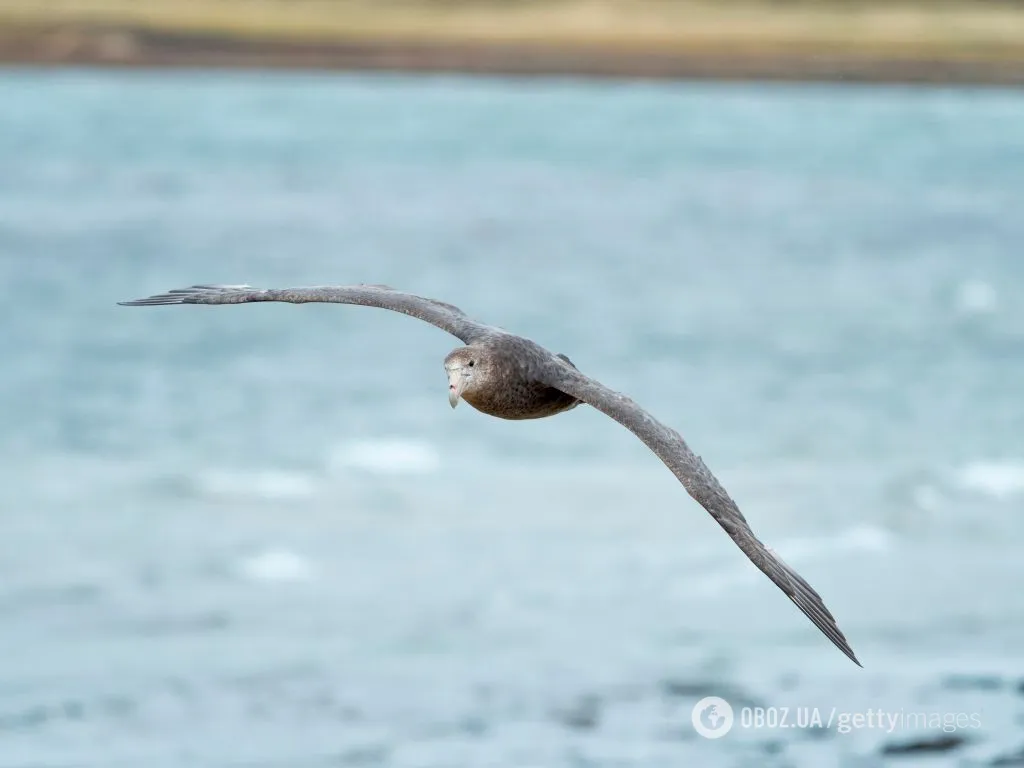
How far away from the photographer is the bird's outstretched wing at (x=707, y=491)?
7.91 m

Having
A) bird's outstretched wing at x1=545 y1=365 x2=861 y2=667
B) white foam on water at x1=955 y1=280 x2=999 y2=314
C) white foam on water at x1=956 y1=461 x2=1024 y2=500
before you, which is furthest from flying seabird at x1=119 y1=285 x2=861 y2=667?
white foam on water at x1=955 y1=280 x2=999 y2=314

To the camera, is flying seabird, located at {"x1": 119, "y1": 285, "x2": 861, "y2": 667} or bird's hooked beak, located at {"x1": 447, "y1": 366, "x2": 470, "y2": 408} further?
bird's hooked beak, located at {"x1": 447, "y1": 366, "x2": 470, "y2": 408}

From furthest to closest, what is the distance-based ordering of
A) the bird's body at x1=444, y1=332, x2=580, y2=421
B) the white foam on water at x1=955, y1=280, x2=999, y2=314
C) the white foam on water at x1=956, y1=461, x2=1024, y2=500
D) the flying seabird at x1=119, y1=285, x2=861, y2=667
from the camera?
the white foam on water at x1=955, y1=280, x2=999, y2=314
the white foam on water at x1=956, y1=461, x2=1024, y2=500
the bird's body at x1=444, y1=332, x2=580, y2=421
the flying seabird at x1=119, y1=285, x2=861, y2=667

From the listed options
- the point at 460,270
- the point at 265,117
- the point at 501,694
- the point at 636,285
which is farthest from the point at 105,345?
the point at 265,117

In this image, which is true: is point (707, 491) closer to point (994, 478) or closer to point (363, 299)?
point (363, 299)

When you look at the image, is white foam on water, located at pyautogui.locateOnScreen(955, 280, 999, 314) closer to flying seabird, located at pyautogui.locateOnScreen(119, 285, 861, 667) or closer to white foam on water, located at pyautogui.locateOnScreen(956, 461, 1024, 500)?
white foam on water, located at pyautogui.locateOnScreen(956, 461, 1024, 500)

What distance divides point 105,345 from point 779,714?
14.9 m

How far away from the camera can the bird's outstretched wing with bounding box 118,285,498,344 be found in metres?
9.64

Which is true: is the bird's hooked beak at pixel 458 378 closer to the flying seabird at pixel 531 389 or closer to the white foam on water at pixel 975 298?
the flying seabird at pixel 531 389

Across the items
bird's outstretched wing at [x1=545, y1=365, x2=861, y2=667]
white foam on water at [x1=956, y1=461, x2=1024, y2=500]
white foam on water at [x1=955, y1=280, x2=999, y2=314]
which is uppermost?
white foam on water at [x1=955, y1=280, x2=999, y2=314]

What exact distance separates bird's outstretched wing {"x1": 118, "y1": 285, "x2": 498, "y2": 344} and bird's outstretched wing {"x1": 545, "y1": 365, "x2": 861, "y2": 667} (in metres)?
0.77

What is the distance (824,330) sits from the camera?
97.8 ft

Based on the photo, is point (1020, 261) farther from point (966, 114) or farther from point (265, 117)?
point (265, 117)

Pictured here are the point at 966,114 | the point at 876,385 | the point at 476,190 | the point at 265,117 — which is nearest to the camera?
the point at 876,385
